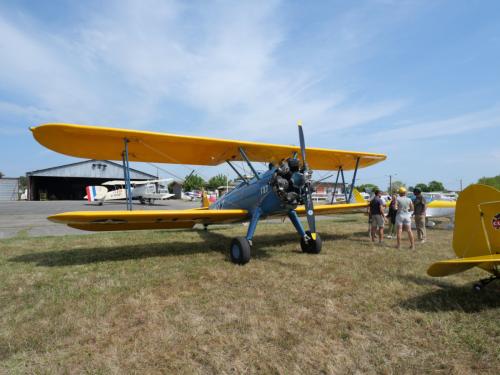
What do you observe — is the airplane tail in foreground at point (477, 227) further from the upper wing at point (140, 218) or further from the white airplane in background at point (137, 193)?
the white airplane in background at point (137, 193)

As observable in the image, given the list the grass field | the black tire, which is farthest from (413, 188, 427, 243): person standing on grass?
the black tire

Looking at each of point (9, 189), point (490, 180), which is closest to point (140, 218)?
point (9, 189)

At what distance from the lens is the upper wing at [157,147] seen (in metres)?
6.45

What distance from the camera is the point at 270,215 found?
24.4ft

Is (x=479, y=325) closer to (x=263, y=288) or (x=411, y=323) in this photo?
(x=411, y=323)

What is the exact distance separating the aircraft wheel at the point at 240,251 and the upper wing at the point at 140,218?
39.8 inches

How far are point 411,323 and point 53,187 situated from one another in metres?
73.6

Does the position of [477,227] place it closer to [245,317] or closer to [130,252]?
[245,317]

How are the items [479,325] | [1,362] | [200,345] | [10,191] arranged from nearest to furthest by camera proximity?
[1,362] < [200,345] < [479,325] < [10,191]

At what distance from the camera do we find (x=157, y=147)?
803 centimetres

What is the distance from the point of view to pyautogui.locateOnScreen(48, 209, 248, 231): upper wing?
5.98m

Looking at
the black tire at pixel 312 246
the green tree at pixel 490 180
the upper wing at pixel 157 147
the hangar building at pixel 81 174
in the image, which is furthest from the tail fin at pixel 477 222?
the green tree at pixel 490 180

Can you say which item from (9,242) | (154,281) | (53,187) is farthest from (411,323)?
(53,187)

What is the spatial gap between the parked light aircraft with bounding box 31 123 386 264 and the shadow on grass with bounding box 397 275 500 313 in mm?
3010
